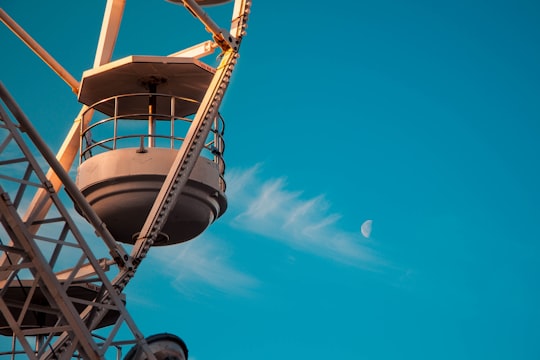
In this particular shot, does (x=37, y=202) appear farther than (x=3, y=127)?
Yes

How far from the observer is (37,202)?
22797mm

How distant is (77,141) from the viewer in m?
24.4

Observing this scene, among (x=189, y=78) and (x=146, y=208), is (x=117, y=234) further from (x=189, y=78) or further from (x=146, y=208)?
(x=189, y=78)

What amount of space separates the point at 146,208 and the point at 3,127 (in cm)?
379

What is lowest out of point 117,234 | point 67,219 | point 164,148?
point 67,219

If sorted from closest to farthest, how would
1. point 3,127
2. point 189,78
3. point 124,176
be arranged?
point 3,127 < point 124,176 < point 189,78

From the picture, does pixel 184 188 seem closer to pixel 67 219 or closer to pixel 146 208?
pixel 146 208

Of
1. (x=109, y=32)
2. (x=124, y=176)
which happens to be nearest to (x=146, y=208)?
(x=124, y=176)

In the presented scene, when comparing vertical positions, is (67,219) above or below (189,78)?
below

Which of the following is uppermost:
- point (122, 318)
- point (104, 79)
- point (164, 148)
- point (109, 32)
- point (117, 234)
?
point (109, 32)

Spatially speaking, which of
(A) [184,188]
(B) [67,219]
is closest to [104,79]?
(A) [184,188]

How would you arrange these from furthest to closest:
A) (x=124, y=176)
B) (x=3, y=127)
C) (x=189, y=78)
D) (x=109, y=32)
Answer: (x=109, y=32) < (x=189, y=78) < (x=124, y=176) < (x=3, y=127)

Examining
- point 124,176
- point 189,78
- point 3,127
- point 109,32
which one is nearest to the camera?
point 3,127

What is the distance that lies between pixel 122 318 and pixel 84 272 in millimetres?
3417
